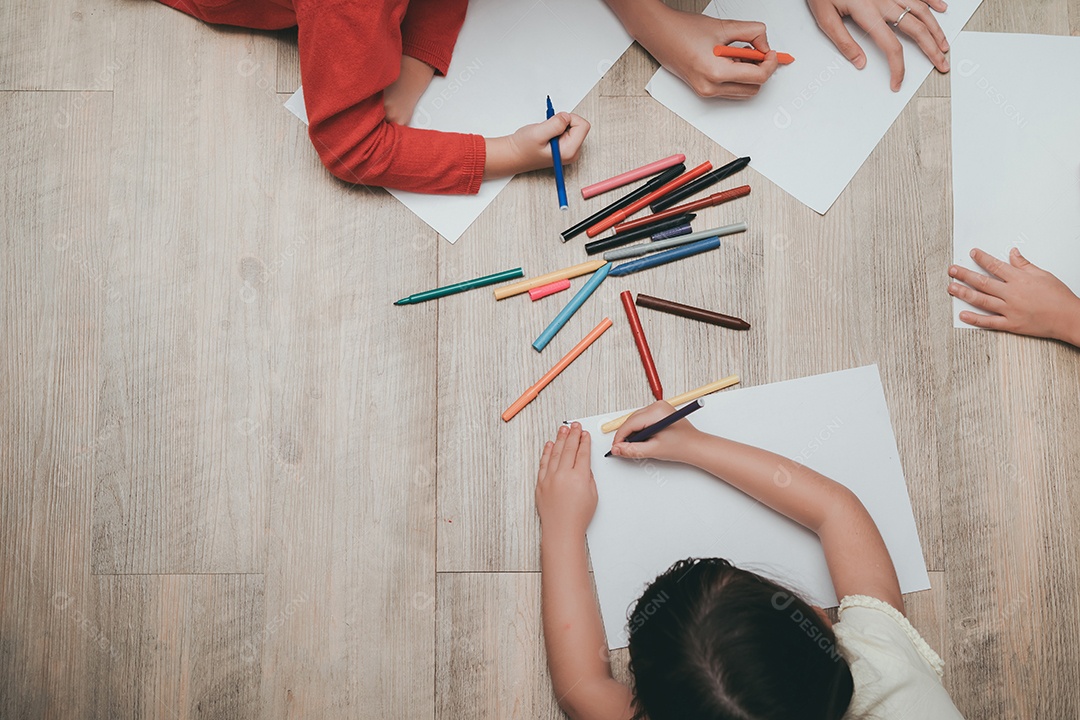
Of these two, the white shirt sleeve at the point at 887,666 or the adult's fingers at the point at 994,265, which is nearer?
the white shirt sleeve at the point at 887,666

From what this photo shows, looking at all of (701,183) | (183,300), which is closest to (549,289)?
(701,183)

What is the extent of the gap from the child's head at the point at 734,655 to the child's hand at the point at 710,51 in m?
0.54

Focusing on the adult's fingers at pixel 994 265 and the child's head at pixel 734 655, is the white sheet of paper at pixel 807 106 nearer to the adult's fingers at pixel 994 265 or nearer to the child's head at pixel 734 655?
the adult's fingers at pixel 994 265

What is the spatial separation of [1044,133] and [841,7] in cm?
28

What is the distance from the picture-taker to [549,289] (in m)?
0.87

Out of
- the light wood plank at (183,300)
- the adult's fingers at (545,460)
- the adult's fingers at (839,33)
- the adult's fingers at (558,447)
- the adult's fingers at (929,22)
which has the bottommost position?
the light wood plank at (183,300)

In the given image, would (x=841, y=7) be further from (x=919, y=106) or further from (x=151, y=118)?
(x=151, y=118)

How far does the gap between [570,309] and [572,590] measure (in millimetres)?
311

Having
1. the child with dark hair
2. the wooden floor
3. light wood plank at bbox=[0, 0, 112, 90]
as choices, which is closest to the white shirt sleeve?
the child with dark hair

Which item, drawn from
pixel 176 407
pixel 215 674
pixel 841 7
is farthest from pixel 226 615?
pixel 841 7

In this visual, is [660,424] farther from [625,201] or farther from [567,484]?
[625,201]

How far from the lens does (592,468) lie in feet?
2.78

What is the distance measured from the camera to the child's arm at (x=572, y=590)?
797mm

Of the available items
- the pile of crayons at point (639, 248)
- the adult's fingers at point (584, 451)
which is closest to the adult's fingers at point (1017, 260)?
the pile of crayons at point (639, 248)
